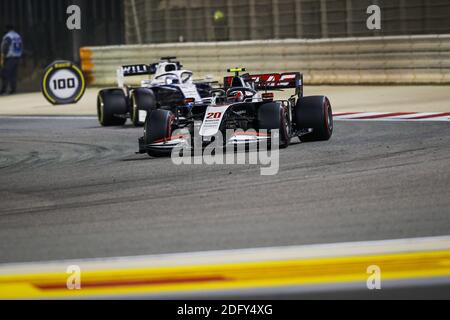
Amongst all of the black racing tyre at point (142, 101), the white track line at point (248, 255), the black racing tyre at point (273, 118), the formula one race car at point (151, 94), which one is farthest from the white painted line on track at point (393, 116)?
the white track line at point (248, 255)

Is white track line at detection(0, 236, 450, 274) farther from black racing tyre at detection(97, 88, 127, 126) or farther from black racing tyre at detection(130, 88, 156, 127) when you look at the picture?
black racing tyre at detection(97, 88, 127, 126)

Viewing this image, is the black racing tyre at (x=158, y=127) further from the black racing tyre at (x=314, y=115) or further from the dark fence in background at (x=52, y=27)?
the dark fence in background at (x=52, y=27)

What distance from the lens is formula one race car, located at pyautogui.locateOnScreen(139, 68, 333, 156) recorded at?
11.8 metres

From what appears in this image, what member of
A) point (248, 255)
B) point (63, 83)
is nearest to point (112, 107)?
point (63, 83)

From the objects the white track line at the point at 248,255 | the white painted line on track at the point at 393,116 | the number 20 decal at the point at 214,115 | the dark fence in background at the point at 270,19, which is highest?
the dark fence in background at the point at 270,19

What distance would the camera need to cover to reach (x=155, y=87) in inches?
640

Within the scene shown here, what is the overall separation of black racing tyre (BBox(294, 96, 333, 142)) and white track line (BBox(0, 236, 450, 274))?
5931 mm

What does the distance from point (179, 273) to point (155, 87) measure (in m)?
10.3

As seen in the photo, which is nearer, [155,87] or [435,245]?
[435,245]

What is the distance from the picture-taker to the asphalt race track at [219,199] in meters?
7.14

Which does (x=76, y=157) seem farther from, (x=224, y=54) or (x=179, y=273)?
(x=224, y=54)

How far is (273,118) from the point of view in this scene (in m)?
11.8

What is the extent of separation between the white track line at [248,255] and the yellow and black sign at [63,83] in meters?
14.5
